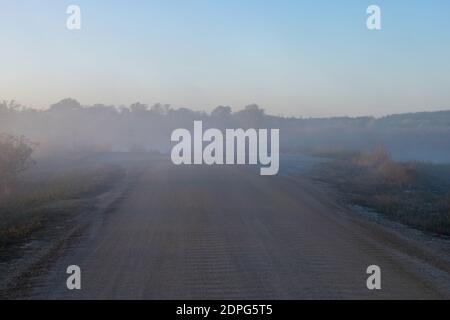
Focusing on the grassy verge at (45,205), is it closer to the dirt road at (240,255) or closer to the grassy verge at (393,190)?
the dirt road at (240,255)

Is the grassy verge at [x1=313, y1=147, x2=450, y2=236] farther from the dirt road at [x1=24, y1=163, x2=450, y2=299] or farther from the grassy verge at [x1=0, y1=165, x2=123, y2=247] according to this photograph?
the grassy verge at [x1=0, y1=165, x2=123, y2=247]

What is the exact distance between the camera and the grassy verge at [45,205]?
1601 cm

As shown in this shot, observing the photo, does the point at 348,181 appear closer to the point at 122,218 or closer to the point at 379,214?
the point at 379,214

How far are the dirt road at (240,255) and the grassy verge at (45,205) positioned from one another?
1462 mm

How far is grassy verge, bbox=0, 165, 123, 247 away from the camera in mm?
16006

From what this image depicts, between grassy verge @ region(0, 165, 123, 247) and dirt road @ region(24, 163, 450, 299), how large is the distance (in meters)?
1.46

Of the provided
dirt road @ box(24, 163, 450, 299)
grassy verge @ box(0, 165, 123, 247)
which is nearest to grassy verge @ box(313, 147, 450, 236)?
dirt road @ box(24, 163, 450, 299)

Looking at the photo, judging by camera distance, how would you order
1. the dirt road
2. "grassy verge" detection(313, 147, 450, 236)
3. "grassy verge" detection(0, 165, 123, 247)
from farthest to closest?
1. "grassy verge" detection(313, 147, 450, 236)
2. "grassy verge" detection(0, 165, 123, 247)
3. the dirt road

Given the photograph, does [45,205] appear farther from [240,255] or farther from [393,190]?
[393,190]

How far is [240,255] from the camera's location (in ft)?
41.3

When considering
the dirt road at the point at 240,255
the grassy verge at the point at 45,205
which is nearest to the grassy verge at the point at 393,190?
the dirt road at the point at 240,255

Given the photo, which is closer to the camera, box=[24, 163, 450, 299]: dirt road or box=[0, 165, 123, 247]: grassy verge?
box=[24, 163, 450, 299]: dirt road

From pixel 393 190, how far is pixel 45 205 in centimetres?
1421

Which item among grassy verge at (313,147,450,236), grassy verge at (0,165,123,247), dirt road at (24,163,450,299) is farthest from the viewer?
grassy verge at (313,147,450,236)
